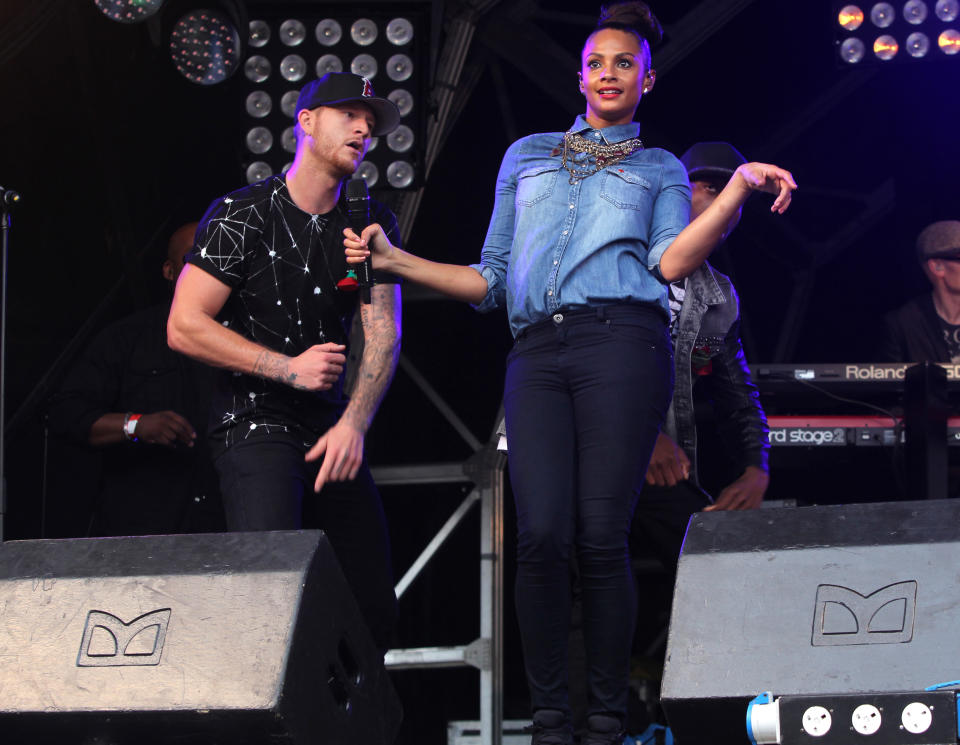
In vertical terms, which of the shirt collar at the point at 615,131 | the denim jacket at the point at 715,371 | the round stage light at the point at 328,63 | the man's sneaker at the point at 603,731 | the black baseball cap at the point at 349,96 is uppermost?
the round stage light at the point at 328,63

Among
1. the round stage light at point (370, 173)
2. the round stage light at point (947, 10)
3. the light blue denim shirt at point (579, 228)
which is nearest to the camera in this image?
the light blue denim shirt at point (579, 228)

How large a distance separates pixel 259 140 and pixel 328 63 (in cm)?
40

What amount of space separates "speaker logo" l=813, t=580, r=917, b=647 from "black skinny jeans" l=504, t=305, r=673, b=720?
593 millimetres

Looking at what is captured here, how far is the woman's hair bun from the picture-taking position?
3389 mm

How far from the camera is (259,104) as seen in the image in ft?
16.3

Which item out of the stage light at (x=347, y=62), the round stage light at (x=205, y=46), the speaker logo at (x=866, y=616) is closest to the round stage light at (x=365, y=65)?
the stage light at (x=347, y=62)

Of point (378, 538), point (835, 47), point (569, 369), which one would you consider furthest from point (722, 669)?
point (835, 47)

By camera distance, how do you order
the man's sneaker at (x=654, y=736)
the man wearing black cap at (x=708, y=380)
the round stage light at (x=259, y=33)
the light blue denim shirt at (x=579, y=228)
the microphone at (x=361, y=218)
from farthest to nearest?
the round stage light at (x=259, y=33) → the man's sneaker at (x=654, y=736) → the man wearing black cap at (x=708, y=380) → the light blue denim shirt at (x=579, y=228) → the microphone at (x=361, y=218)

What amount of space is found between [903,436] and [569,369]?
2.10 meters

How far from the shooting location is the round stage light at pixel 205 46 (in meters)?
Result: 4.71

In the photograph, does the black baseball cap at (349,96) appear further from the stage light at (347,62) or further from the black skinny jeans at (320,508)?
the stage light at (347,62)

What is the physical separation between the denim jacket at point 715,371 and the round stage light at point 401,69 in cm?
151

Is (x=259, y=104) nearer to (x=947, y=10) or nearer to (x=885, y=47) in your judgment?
(x=885, y=47)

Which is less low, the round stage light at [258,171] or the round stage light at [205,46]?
the round stage light at [205,46]
